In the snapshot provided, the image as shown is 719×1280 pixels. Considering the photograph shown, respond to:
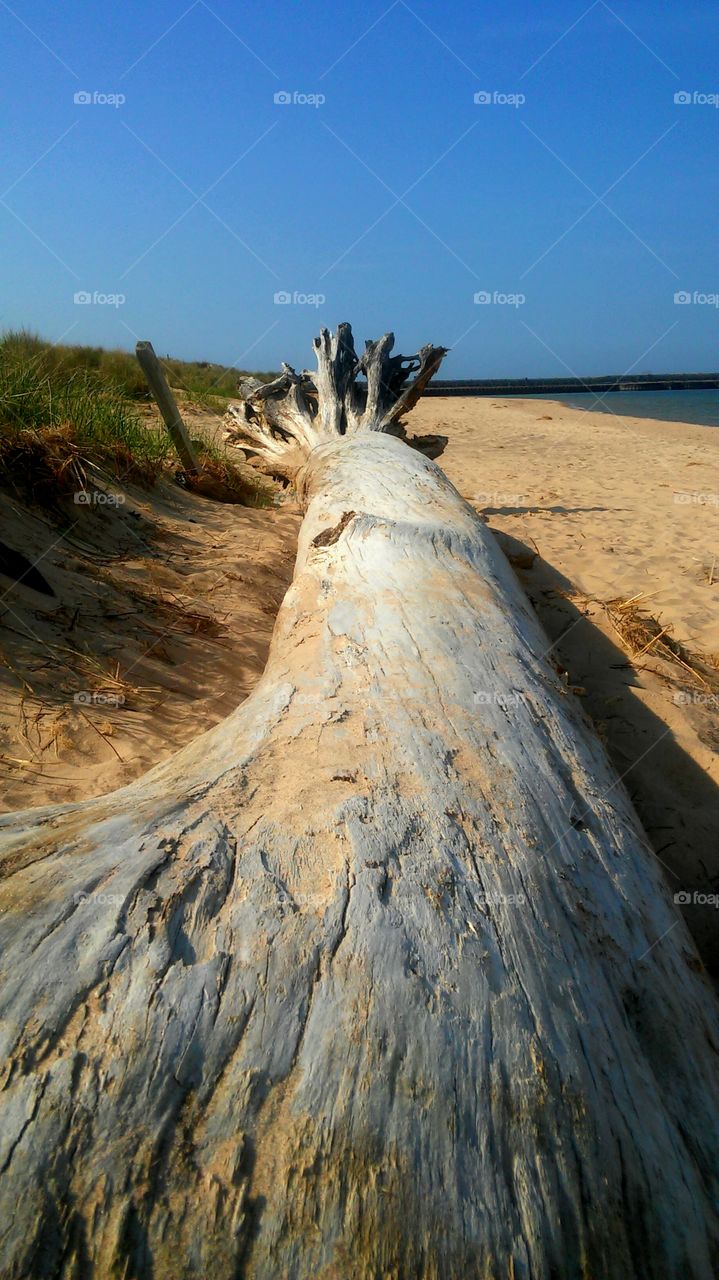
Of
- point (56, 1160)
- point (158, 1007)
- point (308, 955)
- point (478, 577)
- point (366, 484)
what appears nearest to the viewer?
point (56, 1160)

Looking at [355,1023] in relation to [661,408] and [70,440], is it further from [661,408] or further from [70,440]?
[661,408]

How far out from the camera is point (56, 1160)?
97 cm

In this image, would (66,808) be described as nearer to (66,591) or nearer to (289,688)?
(289,688)

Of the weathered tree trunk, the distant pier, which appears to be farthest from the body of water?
the weathered tree trunk

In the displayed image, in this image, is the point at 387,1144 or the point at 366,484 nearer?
the point at 387,1144

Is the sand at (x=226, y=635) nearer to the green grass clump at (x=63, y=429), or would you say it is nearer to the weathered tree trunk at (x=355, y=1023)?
the green grass clump at (x=63, y=429)

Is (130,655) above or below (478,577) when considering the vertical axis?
below

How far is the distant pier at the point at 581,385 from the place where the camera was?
52781 millimetres

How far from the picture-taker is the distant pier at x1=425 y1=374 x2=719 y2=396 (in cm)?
5278

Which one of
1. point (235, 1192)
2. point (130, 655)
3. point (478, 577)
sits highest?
point (478, 577)

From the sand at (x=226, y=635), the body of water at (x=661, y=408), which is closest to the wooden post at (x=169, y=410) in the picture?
the sand at (x=226, y=635)

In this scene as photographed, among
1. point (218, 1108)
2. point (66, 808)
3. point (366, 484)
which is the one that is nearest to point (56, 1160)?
point (218, 1108)

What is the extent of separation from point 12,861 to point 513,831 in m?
1.03

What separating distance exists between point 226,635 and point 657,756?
89.6 inches
